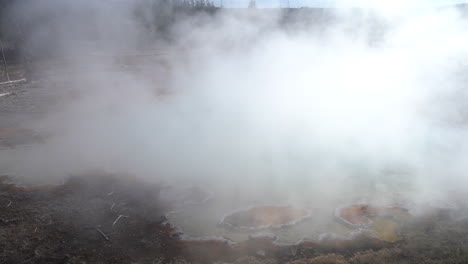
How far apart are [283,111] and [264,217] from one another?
9.29 feet

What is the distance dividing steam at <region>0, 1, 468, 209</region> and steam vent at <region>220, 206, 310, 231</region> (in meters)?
0.28

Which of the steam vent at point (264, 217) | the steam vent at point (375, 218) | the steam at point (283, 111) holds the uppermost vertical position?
the steam at point (283, 111)

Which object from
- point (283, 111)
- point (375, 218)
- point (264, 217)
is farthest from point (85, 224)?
point (283, 111)

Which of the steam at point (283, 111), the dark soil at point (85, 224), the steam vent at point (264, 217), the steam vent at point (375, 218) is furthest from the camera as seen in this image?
the steam at point (283, 111)

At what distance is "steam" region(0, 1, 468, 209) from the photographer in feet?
14.0

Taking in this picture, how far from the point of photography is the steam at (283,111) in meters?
4.27

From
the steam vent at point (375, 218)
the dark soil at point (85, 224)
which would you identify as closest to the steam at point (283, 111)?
the steam vent at point (375, 218)

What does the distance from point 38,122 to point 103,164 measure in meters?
2.85

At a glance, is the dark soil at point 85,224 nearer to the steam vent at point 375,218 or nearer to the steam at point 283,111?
the steam at point 283,111

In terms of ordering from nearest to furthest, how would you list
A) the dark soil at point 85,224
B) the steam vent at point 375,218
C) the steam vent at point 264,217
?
the dark soil at point 85,224 → the steam vent at point 375,218 → the steam vent at point 264,217

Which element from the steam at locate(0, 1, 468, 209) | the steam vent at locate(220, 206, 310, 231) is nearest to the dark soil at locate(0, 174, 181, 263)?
the steam at locate(0, 1, 468, 209)

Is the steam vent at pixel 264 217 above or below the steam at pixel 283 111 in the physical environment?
below

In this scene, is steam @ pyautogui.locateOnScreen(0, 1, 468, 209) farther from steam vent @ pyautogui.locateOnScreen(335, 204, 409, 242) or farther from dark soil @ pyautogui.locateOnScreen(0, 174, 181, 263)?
dark soil @ pyautogui.locateOnScreen(0, 174, 181, 263)

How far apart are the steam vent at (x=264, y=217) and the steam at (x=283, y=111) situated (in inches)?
11.1
